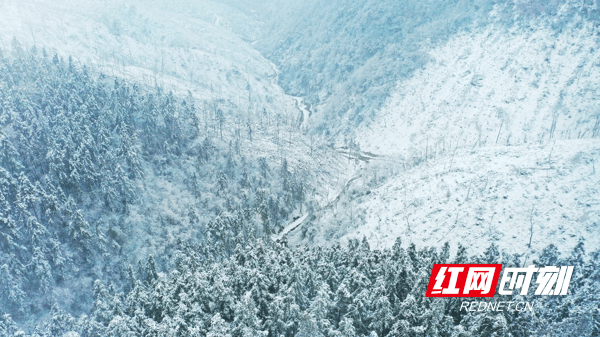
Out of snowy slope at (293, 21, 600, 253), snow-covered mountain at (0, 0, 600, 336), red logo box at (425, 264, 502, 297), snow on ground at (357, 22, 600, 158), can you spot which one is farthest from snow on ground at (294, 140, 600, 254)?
snow on ground at (357, 22, 600, 158)

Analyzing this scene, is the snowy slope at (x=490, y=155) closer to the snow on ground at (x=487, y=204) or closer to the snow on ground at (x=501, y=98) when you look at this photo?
the snow on ground at (x=487, y=204)

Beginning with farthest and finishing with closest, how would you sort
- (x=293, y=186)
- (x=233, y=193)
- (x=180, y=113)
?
1. (x=180, y=113)
2. (x=293, y=186)
3. (x=233, y=193)

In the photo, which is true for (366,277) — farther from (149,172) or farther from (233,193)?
(149,172)

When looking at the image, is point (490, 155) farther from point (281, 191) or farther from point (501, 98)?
point (281, 191)

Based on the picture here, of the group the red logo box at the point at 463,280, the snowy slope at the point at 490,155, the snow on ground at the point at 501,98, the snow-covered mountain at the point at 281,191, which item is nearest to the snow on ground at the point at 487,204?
the snowy slope at the point at 490,155

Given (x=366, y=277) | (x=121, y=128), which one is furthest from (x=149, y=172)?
(x=366, y=277)

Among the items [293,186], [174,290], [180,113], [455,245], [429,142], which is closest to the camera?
[174,290]
